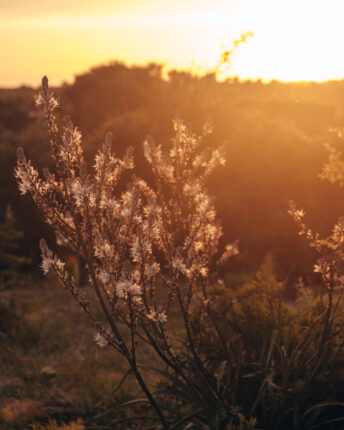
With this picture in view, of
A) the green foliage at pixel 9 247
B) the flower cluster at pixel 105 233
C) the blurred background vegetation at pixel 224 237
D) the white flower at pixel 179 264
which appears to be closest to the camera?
the flower cluster at pixel 105 233

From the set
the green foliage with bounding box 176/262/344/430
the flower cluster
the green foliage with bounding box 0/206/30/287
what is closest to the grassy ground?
the green foliage with bounding box 176/262/344/430

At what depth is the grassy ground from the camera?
5.01 m

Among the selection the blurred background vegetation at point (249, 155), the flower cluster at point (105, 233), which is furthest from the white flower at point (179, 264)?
the blurred background vegetation at point (249, 155)

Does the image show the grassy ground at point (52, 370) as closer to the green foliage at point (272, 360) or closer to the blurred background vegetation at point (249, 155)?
the green foliage at point (272, 360)

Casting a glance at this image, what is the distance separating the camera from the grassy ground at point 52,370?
5.01 meters

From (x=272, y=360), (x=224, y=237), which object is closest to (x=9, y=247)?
(x=224, y=237)

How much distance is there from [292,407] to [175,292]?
4.12 feet

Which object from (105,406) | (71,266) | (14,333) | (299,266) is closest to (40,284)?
(71,266)

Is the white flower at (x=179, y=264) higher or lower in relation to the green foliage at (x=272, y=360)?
higher

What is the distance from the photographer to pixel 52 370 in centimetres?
602

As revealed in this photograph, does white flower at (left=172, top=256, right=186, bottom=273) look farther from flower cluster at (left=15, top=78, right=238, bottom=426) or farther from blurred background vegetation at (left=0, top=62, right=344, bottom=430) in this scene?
blurred background vegetation at (left=0, top=62, right=344, bottom=430)

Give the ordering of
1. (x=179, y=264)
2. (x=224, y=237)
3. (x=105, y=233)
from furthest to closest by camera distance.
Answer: (x=224, y=237), (x=105, y=233), (x=179, y=264)

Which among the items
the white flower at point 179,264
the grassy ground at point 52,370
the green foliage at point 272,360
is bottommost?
the grassy ground at point 52,370

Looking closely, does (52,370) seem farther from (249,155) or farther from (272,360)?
(249,155)
